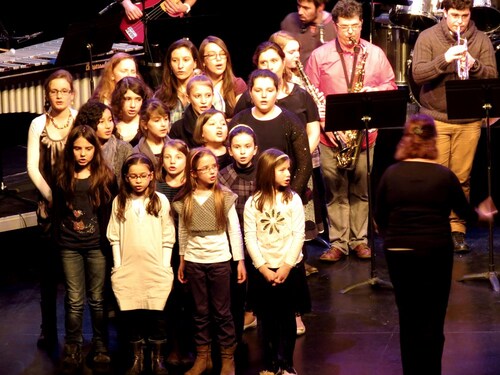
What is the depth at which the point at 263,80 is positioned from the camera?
7195 mm

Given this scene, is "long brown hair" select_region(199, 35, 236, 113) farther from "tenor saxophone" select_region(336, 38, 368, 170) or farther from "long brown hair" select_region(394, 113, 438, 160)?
"long brown hair" select_region(394, 113, 438, 160)

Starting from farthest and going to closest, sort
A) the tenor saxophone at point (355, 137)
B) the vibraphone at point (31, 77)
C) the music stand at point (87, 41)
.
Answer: the tenor saxophone at point (355, 137), the music stand at point (87, 41), the vibraphone at point (31, 77)

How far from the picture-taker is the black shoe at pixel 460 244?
8.88 metres

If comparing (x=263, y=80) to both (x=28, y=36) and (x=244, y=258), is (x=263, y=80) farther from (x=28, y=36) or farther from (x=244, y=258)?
(x=28, y=36)

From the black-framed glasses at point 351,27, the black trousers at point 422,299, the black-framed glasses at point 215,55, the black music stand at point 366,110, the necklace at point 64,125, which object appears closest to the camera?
the black trousers at point 422,299

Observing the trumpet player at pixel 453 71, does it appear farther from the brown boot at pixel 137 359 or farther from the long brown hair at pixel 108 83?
the brown boot at pixel 137 359

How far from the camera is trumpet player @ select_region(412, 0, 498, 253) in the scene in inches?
336

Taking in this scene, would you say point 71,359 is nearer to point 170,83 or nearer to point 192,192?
point 192,192

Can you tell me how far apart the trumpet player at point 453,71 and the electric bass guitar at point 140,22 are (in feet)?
8.06

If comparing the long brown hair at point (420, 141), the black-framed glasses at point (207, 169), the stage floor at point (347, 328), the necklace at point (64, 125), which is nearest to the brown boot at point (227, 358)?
the stage floor at point (347, 328)

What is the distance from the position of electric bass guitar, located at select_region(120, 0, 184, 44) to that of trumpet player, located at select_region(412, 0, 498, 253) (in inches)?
96.7

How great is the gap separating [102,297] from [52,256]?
56cm

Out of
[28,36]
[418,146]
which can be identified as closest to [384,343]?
[418,146]

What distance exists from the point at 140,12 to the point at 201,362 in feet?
13.8
